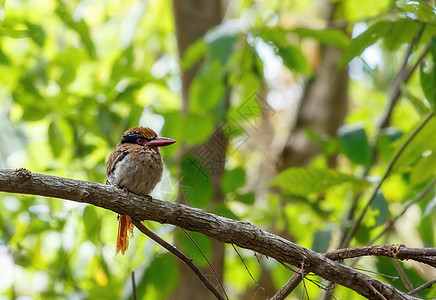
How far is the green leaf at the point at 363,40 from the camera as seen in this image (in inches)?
108

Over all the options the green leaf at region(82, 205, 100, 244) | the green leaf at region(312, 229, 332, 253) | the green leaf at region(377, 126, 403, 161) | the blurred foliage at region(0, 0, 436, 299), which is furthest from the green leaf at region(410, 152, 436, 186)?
the green leaf at region(82, 205, 100, 244)

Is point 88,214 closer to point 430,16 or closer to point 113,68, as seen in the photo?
point 113,68

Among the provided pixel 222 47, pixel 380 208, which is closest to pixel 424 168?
pixel 380 208

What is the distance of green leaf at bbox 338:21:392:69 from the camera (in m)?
2.74

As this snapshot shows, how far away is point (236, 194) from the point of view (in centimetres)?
379

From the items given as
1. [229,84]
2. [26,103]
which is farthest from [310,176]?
[26,103]

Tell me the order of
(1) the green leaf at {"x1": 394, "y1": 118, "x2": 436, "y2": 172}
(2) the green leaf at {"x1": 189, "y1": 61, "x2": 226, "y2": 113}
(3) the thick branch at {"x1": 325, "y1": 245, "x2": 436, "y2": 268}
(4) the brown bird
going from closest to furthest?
(3) the thick branch at {"x1": 325, "y1": 245, "x2": 436, "y2": 268} → (4) the brown bird → (1) the green leaf at {"x1": 394, "y1": 118, "x2": 436, "y2": 172} → (2) the green leaf at {"x1": 189, "y1": 61, "x2": 226, "y2": 113}

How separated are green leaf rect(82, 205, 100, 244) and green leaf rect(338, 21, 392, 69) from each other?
1.83m

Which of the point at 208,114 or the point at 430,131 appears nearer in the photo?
the point at 430,131

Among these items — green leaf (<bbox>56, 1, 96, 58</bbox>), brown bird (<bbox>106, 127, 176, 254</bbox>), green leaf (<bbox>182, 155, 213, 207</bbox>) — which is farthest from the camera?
green leaf (<bbox>56, 1, 96, 58</bbox>)

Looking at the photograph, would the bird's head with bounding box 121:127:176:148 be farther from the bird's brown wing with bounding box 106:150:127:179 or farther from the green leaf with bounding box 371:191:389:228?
the green leaf with bounding box 371:191:389:228

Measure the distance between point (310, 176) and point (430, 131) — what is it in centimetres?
74

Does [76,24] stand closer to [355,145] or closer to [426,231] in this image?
[355,145]

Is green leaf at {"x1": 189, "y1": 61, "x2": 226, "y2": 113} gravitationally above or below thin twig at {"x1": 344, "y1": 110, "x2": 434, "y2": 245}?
above
